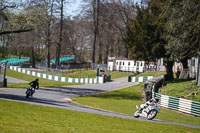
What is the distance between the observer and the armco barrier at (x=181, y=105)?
21.2 m

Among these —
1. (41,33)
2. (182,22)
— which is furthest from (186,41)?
(41,33)

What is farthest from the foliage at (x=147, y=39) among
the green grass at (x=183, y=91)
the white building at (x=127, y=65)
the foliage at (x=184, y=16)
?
the white building at (x=127, y=65)

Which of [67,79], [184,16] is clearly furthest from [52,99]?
[67,79]

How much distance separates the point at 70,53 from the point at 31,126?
7667cm

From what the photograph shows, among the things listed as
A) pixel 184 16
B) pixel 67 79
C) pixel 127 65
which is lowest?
Result: pixel 67 79

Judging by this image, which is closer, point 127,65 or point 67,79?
point 67,79

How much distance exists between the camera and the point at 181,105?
2245 centimetres

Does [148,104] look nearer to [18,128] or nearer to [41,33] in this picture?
[18,128]

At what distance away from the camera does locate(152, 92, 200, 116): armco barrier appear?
69.6 feet

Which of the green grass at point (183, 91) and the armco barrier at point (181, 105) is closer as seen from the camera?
the armco barrier at point (181, 105)

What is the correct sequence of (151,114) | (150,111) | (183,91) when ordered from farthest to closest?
(183,91) < (151,114) < (150,111)

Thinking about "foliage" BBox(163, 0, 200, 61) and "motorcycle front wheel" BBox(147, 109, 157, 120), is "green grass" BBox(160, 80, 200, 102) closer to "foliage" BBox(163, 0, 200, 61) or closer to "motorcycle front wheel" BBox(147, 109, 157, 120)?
"foliage" BBox(163, 0, 200, 61)

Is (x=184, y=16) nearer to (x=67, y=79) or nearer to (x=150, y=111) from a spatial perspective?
(x=150, y=111)

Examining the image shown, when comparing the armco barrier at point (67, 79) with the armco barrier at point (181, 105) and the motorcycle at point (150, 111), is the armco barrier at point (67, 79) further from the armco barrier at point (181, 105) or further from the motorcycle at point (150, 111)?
the motorcycle at point (150, 111)
